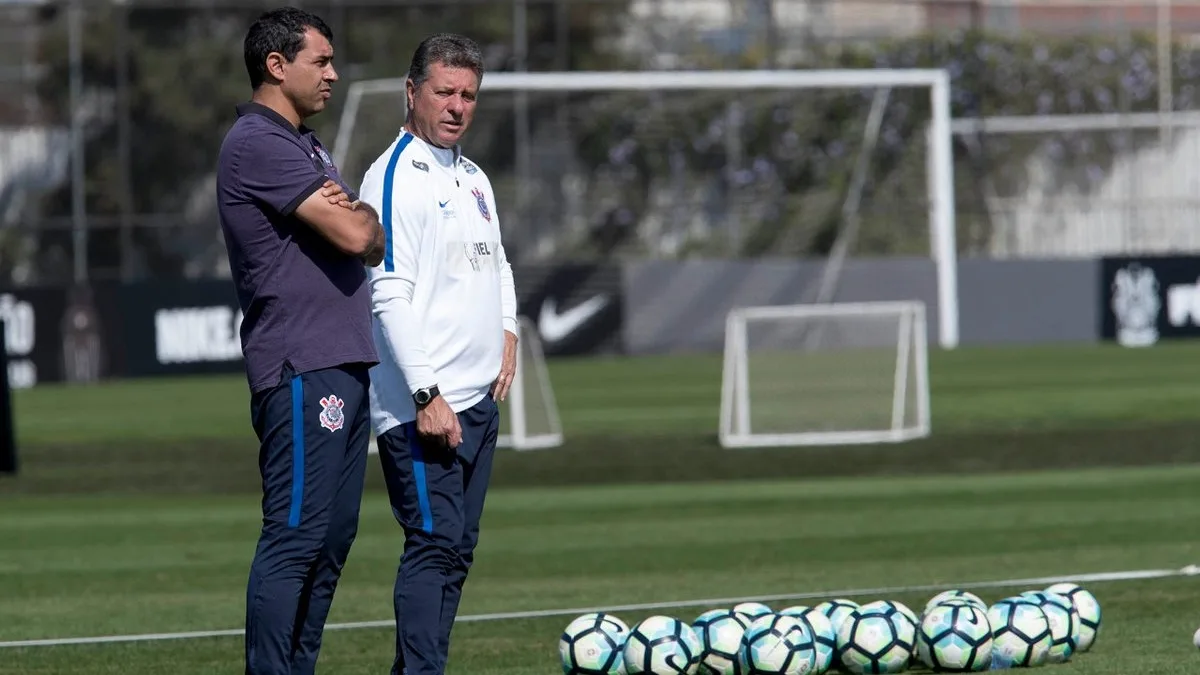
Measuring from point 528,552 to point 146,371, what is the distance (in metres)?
18.1

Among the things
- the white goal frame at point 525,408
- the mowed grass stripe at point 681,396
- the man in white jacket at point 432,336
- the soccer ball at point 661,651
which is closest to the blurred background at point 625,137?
the mowed grass stripe at point 681,396

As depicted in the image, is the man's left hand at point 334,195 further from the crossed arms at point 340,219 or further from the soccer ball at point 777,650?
the soccer ball at point 777,650

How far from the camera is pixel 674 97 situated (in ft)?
101

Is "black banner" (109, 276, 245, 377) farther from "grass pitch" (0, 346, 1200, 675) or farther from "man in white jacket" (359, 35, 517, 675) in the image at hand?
"man in white jacket" (359, 35, 517, 675)

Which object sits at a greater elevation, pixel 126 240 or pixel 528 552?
pixel 126 240

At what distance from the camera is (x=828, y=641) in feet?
22.1

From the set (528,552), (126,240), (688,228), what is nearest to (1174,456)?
(528,552)

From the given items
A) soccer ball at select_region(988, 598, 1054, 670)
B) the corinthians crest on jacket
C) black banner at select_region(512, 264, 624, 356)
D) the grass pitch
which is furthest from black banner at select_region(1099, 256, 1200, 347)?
soccer ball at select_region(988, 598, 1054, 670)

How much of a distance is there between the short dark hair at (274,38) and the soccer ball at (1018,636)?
123 inches

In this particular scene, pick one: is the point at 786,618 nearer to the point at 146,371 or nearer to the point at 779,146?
the point at 146,371

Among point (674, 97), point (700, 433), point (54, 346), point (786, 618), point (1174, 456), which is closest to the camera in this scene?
point (786, 618)

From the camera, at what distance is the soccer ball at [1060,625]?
6.93 m

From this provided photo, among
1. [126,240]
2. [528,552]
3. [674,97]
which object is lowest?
[528,552]

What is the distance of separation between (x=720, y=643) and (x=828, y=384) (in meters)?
10.8
